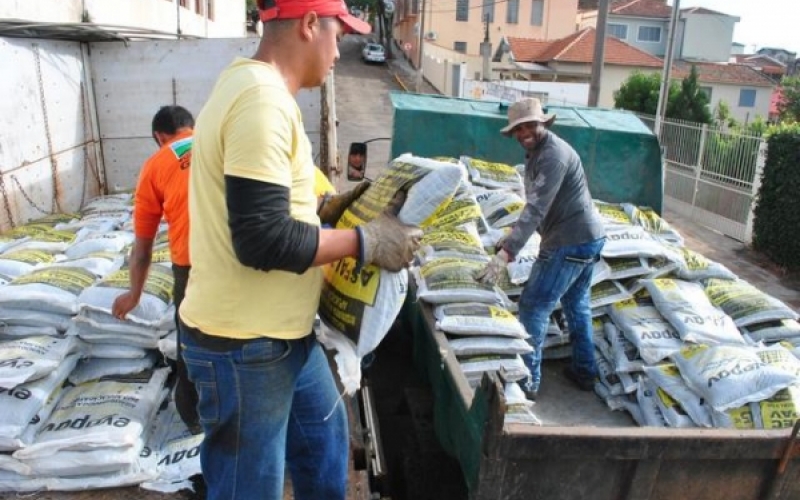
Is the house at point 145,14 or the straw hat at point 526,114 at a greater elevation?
the house at point 145,14

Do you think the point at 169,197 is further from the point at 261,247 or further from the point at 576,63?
the point at 576,63

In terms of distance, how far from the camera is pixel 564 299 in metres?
3.83

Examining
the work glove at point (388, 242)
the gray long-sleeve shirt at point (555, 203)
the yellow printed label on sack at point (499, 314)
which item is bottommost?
the yellow printed label on sack at point (499, 314)

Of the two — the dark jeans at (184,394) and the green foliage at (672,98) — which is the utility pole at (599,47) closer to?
the green foliage at (672,98)

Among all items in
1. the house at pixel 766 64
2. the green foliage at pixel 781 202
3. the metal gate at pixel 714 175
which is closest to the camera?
the green foliage at pixel 781 202

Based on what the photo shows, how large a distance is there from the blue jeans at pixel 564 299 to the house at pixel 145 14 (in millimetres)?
4811

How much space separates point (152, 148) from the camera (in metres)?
6.39

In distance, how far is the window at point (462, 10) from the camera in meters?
40.5

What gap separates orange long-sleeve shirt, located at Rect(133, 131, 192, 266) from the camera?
8.95 feet

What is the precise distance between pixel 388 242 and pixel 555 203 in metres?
2.31

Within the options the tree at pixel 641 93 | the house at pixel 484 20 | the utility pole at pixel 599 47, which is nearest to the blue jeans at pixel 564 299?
the utility pole at pixel 599 47

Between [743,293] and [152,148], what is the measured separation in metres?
5.46

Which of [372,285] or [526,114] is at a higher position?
[526,114]

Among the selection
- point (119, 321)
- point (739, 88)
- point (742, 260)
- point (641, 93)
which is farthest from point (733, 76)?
point (119, 321)
